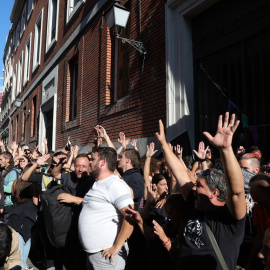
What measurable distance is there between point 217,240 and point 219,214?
17cm

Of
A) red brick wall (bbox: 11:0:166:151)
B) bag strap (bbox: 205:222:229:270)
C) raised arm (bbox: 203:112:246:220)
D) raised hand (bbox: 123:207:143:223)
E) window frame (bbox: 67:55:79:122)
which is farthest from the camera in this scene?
window frame (bbox: 67:55:79:122)

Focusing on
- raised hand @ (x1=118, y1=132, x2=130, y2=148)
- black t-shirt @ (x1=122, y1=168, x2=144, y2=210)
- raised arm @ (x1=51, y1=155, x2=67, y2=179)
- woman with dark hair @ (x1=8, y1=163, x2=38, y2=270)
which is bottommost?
woman with dark hair @ (x1=8, y1=163, x2=38, y2=270)

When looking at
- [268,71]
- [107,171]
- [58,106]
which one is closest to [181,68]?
[268,71]

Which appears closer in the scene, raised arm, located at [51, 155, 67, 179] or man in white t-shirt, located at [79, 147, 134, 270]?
man in white t-shirt, located at [79, 147, 134, 270]

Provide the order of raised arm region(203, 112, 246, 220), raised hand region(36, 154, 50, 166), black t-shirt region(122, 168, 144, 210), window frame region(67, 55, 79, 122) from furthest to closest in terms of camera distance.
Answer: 1. window frame region(67, 55, 79, 122)
2. raised hand region(36, 154, 50, 166)
3. black t-shirt region(122, 168, 144, 210)
4. raised arm region(203, 112, 246, 220)

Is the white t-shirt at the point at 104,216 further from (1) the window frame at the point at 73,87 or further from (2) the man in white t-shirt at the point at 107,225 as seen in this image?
(1) the window frame at the point at 73,87

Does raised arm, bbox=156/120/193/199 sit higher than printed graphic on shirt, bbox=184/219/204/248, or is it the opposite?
raised arm, bbox=156/120/193/199

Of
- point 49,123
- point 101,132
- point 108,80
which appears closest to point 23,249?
point 101,132

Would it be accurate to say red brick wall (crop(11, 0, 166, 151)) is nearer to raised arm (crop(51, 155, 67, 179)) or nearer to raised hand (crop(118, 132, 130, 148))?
raised hand (crop(118, 132, 130, 148))

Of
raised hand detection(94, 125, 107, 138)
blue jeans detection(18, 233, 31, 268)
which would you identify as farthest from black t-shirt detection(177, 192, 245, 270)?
blue jeans detection(18, 233, 31, 268)

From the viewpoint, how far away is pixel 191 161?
4832 mm

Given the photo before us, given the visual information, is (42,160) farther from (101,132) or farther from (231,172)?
(231,172)

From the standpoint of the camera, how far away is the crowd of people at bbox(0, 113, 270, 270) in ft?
6.43

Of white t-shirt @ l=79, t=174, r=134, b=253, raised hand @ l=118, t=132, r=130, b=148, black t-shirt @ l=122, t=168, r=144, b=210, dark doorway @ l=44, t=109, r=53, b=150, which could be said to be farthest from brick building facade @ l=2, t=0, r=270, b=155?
dark doorway @ l=44, t=109, r=53, b=150
